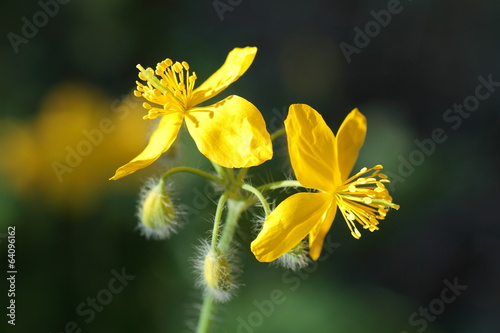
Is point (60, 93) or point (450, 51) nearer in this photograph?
point (60, 93)

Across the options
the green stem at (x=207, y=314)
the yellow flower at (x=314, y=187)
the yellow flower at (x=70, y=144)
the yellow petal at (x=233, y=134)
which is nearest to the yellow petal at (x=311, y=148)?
the yellow flower at (x=314, y=187)

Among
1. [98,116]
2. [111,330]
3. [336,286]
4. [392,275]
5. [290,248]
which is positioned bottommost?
[392,275]

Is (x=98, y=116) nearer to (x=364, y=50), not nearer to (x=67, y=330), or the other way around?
(x=67, y=330)

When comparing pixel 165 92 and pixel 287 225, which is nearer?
pixel 287 225

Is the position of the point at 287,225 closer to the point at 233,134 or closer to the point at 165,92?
the point at 233,134

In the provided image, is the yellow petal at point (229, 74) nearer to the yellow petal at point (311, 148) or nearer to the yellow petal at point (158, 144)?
the yellow petal at point (158, 144)

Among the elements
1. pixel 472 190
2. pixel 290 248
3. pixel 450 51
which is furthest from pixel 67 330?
pixel 450 51

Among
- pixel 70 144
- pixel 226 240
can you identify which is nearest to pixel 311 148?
pixel 226 240
